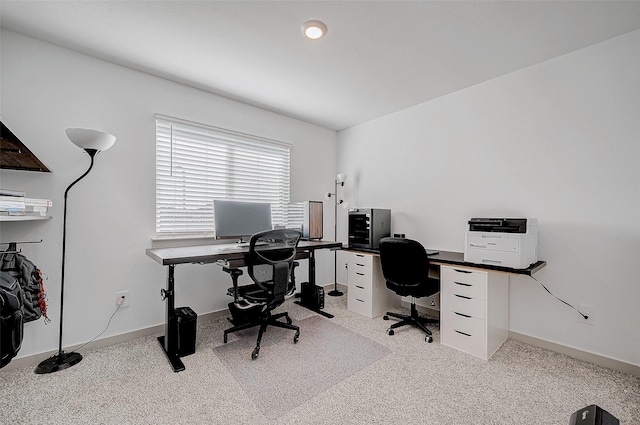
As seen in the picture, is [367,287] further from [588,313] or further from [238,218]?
[588,313]

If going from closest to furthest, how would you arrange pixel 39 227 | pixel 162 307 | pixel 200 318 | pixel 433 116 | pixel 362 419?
pixel 362 419 → pixel 39 227 → pixel 162 307 → pixel 200 318 → pixel 433 116

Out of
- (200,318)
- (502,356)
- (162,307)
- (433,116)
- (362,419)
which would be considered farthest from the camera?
(433,116)

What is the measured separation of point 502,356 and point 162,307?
3093 mm

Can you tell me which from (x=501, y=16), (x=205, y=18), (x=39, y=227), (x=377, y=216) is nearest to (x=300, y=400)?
(x=377, y=216)

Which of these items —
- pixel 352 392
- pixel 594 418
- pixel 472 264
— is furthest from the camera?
pixel 472 264

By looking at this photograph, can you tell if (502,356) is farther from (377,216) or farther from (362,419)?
(377,216)

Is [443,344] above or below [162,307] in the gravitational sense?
below

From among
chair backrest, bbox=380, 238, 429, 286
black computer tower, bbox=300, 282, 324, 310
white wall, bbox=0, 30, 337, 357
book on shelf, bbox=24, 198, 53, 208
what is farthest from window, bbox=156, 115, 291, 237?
chair backrest, bbox=380, 238, 429, 286

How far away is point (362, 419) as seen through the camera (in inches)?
62.2

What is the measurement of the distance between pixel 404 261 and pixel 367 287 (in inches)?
29.1

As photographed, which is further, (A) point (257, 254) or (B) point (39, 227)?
(A) point (257, 254)

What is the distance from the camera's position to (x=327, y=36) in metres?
2.11

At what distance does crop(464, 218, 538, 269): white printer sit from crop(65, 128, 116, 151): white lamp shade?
3009 millimetres

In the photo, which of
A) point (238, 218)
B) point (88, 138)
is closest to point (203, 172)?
point (238, 218)
